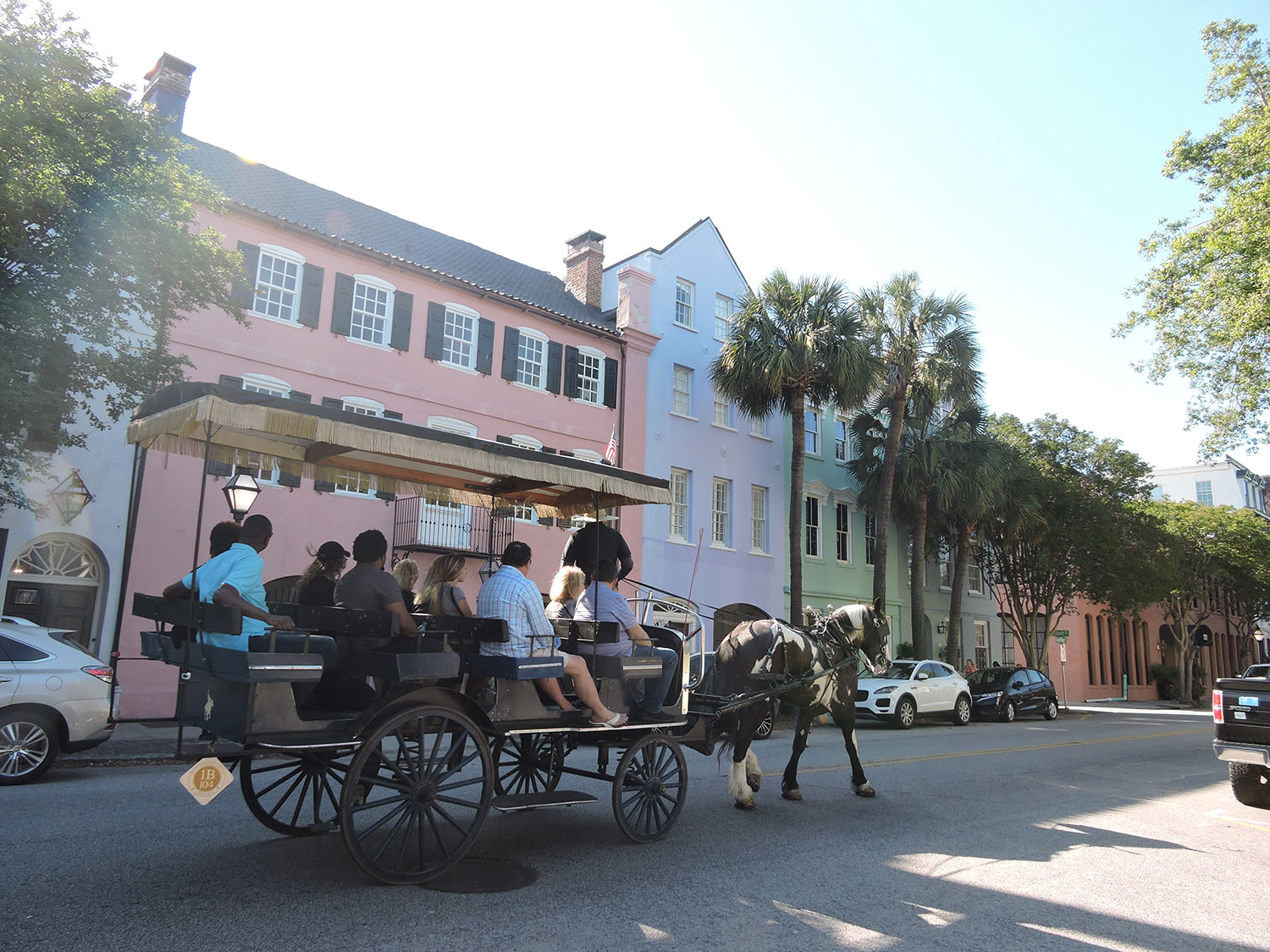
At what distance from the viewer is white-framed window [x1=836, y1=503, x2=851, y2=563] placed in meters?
31.0

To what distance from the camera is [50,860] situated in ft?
18.1

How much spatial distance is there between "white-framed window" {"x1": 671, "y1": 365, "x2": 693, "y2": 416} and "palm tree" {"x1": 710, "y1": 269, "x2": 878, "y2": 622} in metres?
2.09

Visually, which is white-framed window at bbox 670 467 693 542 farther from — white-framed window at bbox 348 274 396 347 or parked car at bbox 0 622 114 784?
parked car at bbox 0 622 114 784

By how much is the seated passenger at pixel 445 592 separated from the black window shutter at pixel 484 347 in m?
15.5

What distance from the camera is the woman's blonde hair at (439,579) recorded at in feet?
21.8

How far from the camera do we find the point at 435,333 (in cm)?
2091

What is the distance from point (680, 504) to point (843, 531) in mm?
8029

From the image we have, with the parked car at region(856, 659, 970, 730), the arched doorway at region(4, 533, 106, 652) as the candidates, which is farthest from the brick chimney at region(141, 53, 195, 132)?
the parked car at region(856, 659, 970, 730)

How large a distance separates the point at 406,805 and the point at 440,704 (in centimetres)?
62

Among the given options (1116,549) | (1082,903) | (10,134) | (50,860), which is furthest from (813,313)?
(50,860)

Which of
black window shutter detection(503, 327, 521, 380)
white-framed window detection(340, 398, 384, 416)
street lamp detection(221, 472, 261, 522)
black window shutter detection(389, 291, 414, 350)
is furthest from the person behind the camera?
black window shutter detection(503, 327, 521, 380)

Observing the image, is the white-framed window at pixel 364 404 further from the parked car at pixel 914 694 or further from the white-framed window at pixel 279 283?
the parked car at pixel 914 694

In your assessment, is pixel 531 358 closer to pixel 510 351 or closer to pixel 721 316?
pixel 510 351

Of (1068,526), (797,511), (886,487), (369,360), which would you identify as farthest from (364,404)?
(1068,526)
